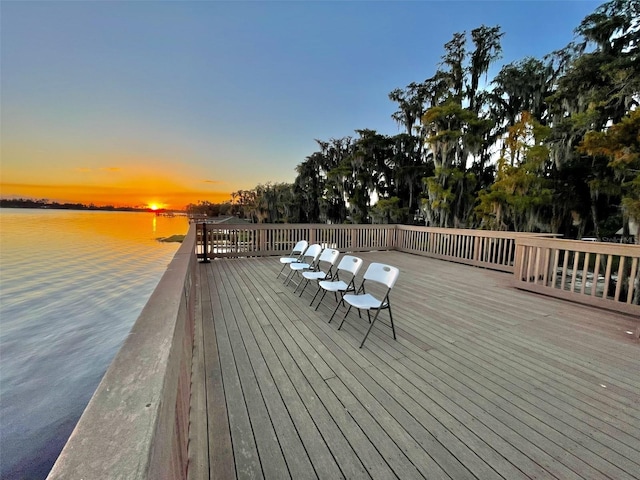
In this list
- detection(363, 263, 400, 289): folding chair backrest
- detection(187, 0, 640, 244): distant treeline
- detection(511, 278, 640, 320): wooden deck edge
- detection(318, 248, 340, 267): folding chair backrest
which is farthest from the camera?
detection(187, 0, 640, 244): distant treeline

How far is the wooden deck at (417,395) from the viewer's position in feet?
4.83

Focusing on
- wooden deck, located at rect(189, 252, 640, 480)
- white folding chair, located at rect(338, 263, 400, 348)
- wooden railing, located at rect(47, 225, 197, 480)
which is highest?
wooden railing, located at rect(47, 225, 197, 480)

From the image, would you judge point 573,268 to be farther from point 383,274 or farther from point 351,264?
point 351,264

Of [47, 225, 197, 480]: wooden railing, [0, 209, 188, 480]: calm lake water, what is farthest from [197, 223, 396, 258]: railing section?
[47, 225, 197, 480]: wooden railing

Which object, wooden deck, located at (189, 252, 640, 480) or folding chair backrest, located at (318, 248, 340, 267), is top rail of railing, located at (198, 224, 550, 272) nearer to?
wooden deck, located at (189, 252, 640, 480)

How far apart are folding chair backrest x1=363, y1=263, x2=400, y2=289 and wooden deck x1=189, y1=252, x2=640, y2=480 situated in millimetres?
545

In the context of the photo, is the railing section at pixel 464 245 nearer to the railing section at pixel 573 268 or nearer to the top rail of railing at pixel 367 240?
the top rail of railing at pixel 367 240

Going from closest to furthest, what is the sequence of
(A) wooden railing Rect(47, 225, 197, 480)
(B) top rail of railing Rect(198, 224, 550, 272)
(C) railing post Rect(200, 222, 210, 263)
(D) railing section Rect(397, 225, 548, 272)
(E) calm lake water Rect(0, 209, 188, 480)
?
(A) wooden railing Rect(47, 225, 197, 480), (E) calm lake water Rect(0, 209, 188, 480), (D) railing section Rect(397, 225, 548, 272), (B) top rail of railing Rect(198, 224, 550, 272), (C) railing post Rect(200, 222, 210, 263)

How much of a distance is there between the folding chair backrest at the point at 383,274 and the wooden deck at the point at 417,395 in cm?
55

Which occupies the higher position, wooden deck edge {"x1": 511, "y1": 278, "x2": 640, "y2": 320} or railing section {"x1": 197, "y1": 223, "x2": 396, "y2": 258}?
railing section {"x1": 197, "y1": 223, "x2": 396, "y2": 258}

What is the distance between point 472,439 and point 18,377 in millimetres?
6155

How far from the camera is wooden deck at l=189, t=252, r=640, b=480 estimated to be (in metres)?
1.47

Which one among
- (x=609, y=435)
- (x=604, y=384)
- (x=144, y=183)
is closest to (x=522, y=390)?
(x=609, y=435)

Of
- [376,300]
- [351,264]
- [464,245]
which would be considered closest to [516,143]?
[464,245]
